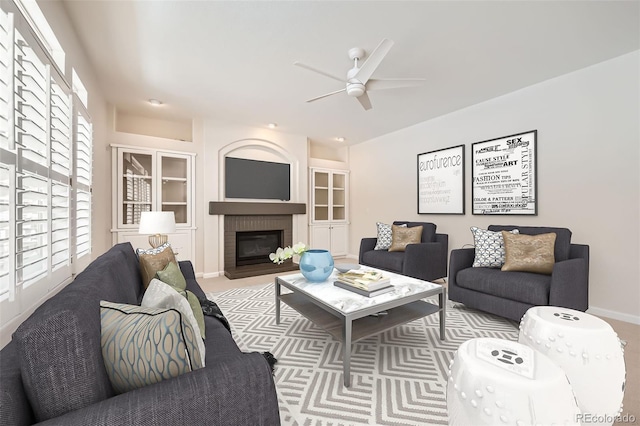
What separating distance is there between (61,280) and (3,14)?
136 centimetres

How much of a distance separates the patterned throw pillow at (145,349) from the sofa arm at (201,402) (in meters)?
0.05

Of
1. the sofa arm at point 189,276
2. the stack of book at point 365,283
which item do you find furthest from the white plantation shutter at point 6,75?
the stack of book at point 365,283

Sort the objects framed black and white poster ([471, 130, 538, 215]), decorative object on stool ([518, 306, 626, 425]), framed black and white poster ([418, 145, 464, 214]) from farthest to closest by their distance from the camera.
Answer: framed black and white poster ([418, 145, 464, 214])
framed black and white poster ([471, 130, 538, 215])
decorative object on stool ([518, 306, 626, 425])

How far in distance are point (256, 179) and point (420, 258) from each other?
2.99 meters

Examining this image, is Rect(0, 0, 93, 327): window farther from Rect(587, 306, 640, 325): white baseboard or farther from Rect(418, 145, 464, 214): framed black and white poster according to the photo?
Rect(587, 306, 640, 325): white baseboard

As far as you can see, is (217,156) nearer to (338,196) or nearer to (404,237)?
(338,196)

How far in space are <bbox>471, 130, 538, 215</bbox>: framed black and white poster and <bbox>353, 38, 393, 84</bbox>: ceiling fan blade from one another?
2.18 meters

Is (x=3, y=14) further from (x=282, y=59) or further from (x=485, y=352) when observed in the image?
(x=485, y=352)

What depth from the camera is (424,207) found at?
429 centimetres

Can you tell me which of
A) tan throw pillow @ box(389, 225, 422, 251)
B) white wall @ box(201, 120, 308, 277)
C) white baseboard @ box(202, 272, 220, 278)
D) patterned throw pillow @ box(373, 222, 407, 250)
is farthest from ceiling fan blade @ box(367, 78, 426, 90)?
white baseboard @ box(202, 272, 220, 278)

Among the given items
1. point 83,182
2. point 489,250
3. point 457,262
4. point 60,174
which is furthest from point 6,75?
point 489,250

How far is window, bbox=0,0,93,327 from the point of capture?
1.04 metres

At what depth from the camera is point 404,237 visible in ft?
12.3

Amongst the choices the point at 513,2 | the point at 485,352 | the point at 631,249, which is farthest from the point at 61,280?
the point at 631,249
